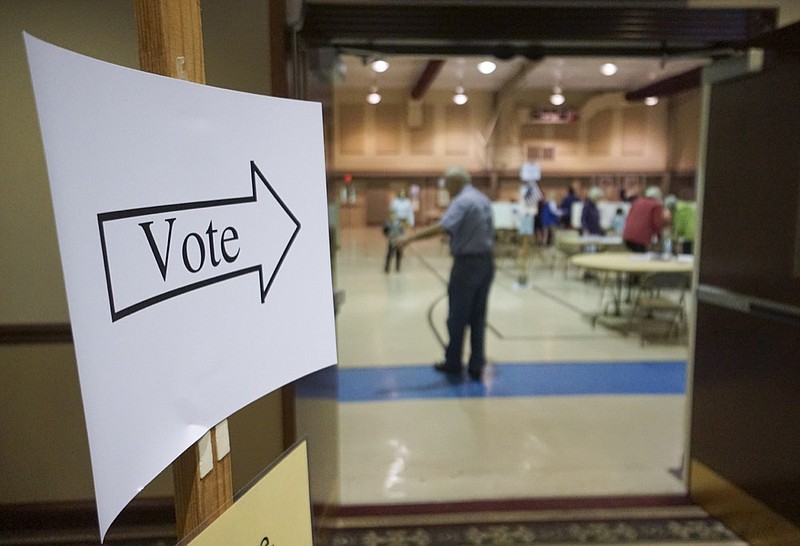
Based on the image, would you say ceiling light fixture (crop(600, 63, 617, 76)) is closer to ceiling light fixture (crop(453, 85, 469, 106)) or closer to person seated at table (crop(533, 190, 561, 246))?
person seated at table (crop(533, 190, 561, 246))

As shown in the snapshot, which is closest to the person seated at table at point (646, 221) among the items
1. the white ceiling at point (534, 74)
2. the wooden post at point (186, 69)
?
the white ceiling at point (534, 74)

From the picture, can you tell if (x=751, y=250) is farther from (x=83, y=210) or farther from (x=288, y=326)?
(x=83, y=210)

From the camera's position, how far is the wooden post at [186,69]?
27.1 inches

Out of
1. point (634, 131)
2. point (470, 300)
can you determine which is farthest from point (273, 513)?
point (634, 131)

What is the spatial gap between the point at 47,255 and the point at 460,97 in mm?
14463

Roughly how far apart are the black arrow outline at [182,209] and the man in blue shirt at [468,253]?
351 cm

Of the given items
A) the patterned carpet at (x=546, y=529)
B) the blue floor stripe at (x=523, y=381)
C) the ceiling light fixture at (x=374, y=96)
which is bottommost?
the blue floor stripe at (x=523, y=381)

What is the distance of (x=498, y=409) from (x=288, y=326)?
3.53 meters

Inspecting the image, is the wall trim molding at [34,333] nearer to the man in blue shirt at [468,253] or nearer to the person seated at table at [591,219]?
the man in blue shirt at [468,253]

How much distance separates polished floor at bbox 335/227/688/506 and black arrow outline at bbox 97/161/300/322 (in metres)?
2.37

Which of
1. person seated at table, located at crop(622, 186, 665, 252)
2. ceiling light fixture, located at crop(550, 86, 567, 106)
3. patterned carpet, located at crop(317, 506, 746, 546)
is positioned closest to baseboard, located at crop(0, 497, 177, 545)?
patterned carpet, located at crop(317, 506, 746, 546)

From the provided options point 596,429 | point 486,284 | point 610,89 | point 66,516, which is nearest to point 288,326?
point 66,516

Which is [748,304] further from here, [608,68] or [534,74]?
[534,74]

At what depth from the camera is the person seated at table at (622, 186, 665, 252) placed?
7.31 metres
